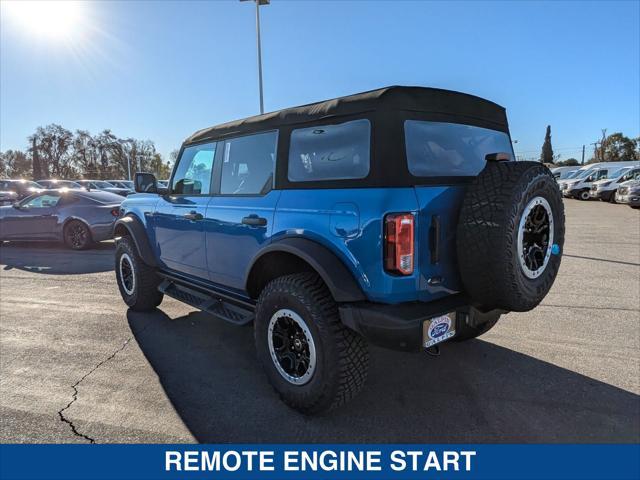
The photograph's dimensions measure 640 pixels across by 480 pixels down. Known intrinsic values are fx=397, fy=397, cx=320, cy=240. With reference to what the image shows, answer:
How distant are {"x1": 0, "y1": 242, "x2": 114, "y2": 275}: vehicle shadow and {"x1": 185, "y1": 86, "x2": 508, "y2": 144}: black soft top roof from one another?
5334 millimetres

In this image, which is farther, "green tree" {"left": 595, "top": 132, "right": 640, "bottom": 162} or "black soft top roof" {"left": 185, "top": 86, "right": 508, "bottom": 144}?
"green tree" {"left": 595, "top": 132, "right": 640, "bottom": 162}

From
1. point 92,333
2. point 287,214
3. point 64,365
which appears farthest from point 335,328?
point 92,333

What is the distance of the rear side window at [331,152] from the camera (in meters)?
2.41

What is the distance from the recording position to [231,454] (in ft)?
7.56

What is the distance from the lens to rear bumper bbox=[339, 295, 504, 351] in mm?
2172

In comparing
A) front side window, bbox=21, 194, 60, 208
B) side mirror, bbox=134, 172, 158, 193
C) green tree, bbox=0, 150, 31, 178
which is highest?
green tree, bbox=0, 150, 31, 178

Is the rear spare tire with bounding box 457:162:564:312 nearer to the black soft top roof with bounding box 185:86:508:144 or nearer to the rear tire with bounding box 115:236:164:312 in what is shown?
the black soft top roof with bounding box 185:86:508:144

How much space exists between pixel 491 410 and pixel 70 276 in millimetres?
6598

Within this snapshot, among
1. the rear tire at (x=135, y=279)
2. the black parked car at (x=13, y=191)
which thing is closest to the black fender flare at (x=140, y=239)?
the rear tire at (x=135, y=279)

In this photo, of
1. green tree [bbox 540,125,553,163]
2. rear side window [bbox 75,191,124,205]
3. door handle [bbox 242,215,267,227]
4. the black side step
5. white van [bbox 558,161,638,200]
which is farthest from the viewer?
green tree [bbox 540,125,553,163]

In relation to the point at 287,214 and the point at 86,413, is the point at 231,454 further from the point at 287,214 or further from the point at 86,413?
the point at 287,214

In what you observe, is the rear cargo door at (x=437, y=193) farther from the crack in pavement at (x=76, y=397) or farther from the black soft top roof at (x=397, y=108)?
the crack in pavement at (x=76, y=397)

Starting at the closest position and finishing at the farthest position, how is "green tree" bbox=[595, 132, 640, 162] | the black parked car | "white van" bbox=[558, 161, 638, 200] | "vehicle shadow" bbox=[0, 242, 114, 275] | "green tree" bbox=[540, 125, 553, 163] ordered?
"vehicle shadow" bbox=[0, 242, 114, 275], the black parked car, "white van" bbox=[558, 161, 638, 200], "green tree" bbox=[595, 132, 640, 162], "green tree" bbox=[540, 125, 553, 163]

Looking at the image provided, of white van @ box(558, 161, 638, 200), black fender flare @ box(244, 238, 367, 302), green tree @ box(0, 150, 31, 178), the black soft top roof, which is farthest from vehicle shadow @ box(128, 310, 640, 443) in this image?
green tree @ box(0, 150, 31, 178)
